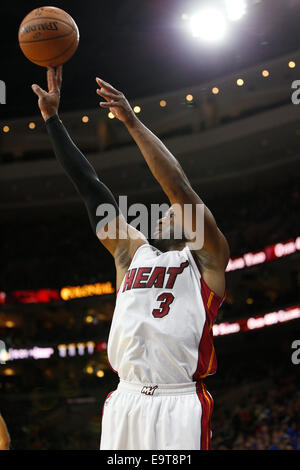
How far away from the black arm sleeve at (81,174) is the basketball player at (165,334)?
0.05 metres

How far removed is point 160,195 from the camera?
63.9ft

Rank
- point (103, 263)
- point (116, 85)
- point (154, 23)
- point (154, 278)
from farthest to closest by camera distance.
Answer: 1. point (103, 263)
2. point (116, 85)
3. point (154, 23)
4. point (154, 278)

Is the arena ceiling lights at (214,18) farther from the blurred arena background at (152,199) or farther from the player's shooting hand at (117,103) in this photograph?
the player's shooting hand at (117,103)

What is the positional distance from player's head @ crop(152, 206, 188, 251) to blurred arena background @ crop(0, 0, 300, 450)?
9.91 m

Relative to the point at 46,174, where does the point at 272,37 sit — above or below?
above

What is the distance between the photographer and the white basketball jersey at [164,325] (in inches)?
109

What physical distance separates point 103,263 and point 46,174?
364 cm

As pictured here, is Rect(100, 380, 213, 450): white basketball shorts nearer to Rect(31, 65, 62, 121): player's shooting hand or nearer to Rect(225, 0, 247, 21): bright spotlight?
Rect(31, 65, 62, 121): player's shooting hand

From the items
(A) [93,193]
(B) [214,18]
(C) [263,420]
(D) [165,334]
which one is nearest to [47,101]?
(A) [93,193]

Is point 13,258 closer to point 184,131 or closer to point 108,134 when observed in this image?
point 108,134

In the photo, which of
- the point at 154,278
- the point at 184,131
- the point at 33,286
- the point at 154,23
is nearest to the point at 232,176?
the point at 184,131

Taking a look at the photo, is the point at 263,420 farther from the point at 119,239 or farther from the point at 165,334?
the point at 165,334

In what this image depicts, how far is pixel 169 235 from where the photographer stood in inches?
126
